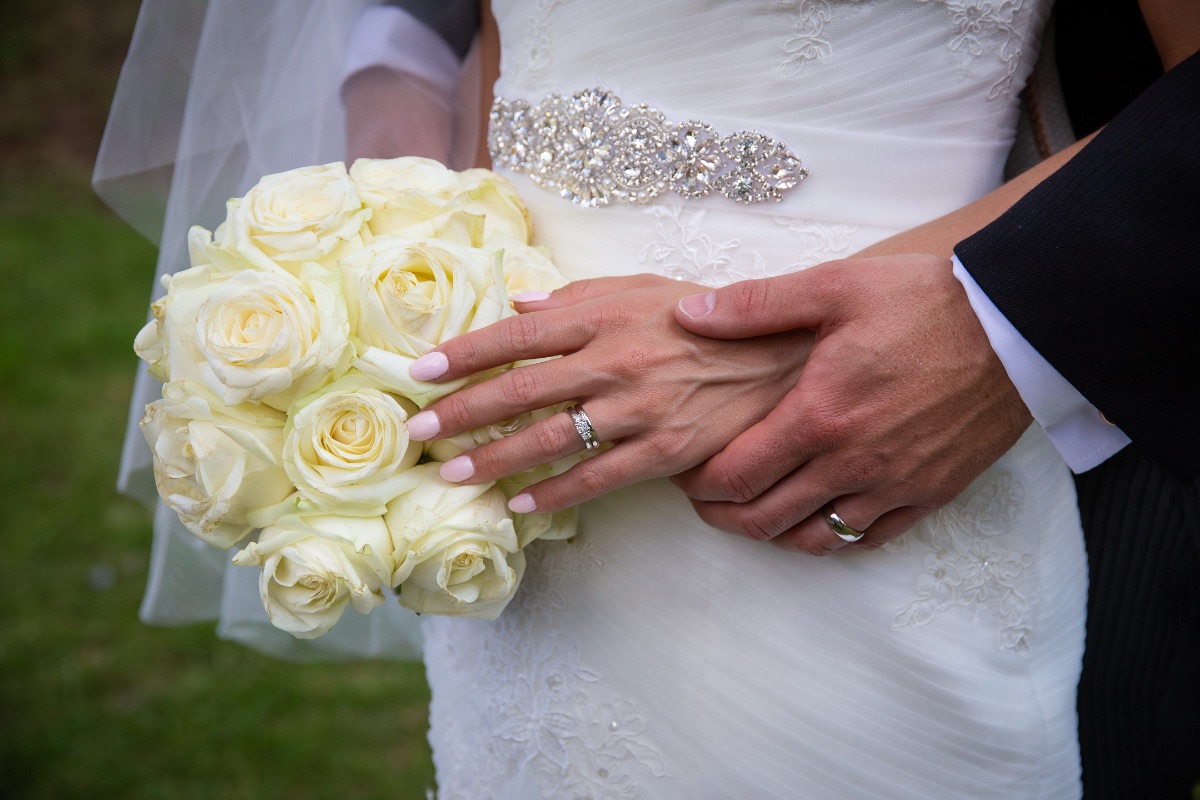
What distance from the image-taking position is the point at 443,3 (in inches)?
68.2

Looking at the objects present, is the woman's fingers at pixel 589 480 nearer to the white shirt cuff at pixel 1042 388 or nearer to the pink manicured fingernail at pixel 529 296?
the pink manicured fingernail at pixel 529 296

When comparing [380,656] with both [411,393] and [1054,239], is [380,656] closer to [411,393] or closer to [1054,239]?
[411,393]

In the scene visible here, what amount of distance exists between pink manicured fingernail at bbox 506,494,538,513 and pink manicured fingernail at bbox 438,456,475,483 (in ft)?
0.26

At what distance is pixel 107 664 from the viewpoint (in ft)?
11.4

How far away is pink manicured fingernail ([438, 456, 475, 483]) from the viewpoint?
110 cm

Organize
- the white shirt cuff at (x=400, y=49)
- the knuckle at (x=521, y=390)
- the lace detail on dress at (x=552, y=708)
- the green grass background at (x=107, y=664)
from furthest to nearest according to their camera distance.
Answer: the green grass background at (x=107, y=664), the white shirt cuff at (x=400, y=49), the lace detail on dress at (x=552, y=708), the knuckle at (x=521, y=390)

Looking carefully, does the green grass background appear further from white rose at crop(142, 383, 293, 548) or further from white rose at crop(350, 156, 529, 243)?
white rose at crop(350, 156, 529, 243)

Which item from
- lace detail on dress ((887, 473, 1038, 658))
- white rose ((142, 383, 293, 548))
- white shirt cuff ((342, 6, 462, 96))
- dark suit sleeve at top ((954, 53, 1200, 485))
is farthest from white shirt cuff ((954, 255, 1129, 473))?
white shirt cuff ((342, 6, 462, 96))

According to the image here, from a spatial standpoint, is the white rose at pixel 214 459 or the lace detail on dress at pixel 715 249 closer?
the white rose at pixel 214 459

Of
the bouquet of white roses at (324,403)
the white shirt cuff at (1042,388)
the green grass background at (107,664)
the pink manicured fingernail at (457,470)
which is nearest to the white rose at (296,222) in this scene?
the bouquet of white roses at (324,403)

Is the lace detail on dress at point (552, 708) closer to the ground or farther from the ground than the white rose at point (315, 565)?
closer to the ground

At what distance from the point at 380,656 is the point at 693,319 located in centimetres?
122

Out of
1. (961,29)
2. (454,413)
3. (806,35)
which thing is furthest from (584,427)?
(961,29)

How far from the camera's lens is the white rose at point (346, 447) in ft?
3.36
